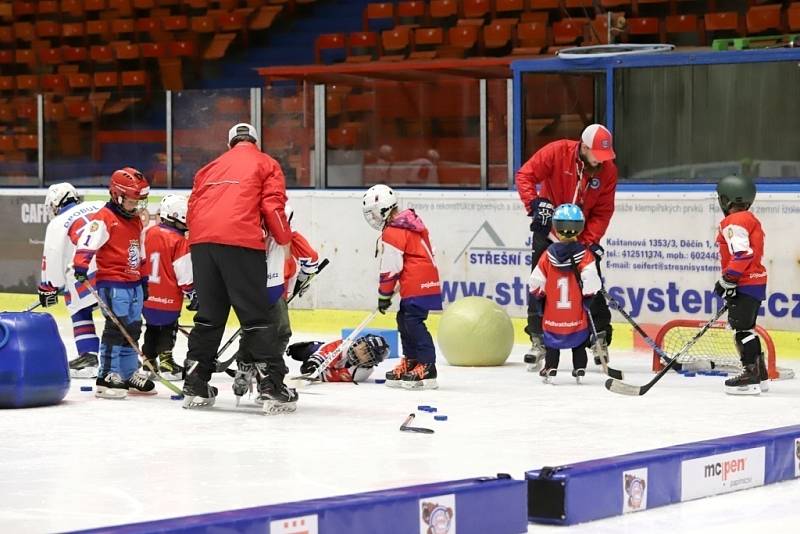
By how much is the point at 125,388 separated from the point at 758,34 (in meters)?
9.29

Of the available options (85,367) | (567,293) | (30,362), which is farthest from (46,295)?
(567,293)

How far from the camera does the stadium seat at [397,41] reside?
18.1m

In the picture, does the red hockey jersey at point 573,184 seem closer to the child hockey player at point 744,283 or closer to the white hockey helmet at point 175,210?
the child hockey player at point 744,283

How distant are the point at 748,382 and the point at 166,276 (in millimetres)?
3398

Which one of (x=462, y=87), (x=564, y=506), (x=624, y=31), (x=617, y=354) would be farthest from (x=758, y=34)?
(x=564, y=506)

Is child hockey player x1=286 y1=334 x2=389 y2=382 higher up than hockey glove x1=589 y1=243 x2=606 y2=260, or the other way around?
hockey glove x1=589 y1=243 x2=606 y2=260

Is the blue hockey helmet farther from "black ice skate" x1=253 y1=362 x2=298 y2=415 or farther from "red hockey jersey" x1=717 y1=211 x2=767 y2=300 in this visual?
"black ice skate" x1=253 y1=362 x2=298 y2=415

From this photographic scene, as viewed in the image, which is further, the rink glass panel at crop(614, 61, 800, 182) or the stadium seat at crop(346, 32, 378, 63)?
the stadium seat at crop(346, 32, 378, 63)

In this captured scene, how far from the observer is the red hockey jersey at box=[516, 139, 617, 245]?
33.3 feet

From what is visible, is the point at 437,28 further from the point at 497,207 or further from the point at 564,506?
the point at 564,506

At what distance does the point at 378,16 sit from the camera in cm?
1908

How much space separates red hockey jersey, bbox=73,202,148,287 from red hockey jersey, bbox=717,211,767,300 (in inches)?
127

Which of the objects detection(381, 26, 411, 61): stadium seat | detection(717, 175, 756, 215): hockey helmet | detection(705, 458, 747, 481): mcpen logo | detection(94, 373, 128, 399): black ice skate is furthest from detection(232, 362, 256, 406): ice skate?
detection(381, 26, 411, 61): stadium seat

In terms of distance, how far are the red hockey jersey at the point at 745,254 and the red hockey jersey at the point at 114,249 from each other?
322 centimetres
